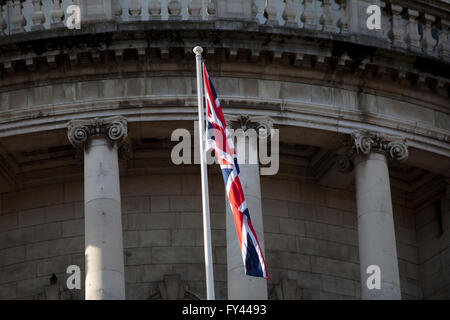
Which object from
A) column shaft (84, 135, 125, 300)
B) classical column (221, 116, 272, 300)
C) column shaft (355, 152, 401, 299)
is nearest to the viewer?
column shaft (84, 135, 125, 300)

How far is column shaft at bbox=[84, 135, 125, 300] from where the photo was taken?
47.0 m

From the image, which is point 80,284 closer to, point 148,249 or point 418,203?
point 148,249

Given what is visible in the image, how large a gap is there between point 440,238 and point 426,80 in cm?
466

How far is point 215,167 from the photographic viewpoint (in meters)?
51.9

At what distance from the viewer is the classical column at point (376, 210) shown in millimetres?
48469

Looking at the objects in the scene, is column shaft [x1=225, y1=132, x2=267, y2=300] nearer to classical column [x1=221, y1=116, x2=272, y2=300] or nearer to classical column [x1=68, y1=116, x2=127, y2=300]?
classical column [x1=221, y1=116, x2=272, y2=300]

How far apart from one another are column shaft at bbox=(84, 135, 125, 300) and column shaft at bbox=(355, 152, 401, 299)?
590 cm

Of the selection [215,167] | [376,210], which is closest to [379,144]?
[376,210]

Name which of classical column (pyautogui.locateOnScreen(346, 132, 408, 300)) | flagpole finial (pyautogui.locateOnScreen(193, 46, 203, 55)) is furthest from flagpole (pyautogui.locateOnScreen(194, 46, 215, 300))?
classical column (pyautogui.locateOnScreen(346, 132, 408, 300))

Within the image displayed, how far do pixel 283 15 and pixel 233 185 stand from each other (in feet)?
22.2

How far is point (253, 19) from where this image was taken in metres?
49.8

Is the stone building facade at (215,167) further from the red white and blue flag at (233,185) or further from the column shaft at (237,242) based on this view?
the red white and blue flag at (233,185)

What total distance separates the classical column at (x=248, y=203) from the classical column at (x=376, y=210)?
2.55 m
